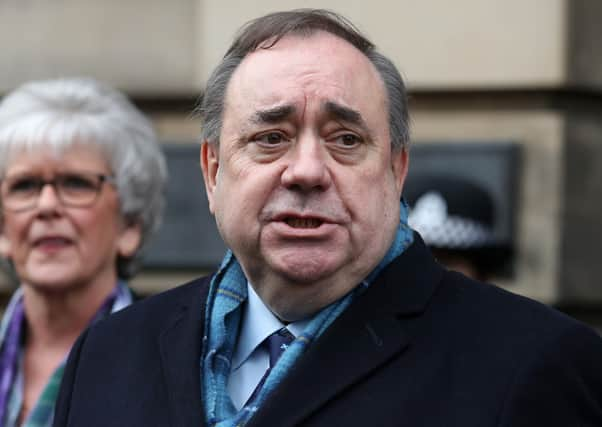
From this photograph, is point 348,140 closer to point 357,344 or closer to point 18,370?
point 357,344

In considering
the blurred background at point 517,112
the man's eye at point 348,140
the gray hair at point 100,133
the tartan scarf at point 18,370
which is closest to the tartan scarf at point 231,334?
the man's eye at point 348,140

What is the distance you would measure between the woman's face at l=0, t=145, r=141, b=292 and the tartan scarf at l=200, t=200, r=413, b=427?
3.75ft

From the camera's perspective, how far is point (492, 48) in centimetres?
536

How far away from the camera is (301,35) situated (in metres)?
2.86

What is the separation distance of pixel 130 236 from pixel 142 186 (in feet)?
0.52

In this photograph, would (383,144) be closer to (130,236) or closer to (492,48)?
(130,236)

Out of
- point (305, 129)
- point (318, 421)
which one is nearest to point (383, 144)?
point (305, 129)

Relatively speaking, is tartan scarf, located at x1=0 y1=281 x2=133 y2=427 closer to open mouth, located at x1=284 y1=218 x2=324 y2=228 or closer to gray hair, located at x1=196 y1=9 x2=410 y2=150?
gray hair, located at x1=196 y1=9 x2=410 y2=150

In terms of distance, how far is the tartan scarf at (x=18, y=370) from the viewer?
3969 mm

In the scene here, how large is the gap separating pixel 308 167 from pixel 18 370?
5.89 ft

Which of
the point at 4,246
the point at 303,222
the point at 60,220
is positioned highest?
the point at 303,222

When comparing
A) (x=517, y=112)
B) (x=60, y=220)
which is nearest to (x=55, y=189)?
(x=60, y=220)

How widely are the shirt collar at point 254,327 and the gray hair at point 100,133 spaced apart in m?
1.35

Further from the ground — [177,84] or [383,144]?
[383,144]
